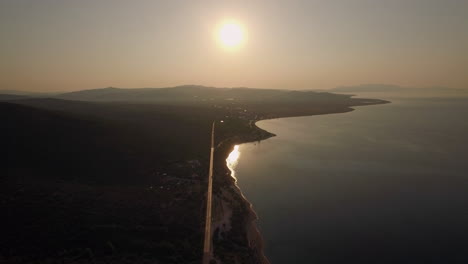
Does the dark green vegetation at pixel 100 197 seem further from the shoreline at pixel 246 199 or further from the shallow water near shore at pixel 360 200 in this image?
the shallow water near shore at pixel 360 200

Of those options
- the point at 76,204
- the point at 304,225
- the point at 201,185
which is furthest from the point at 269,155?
the point at 76,204

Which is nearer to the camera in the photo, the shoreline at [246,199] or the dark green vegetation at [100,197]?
the dark green vegetation at [100,197]

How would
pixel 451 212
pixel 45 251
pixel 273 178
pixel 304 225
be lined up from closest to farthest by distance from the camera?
pixel 45 251, pixel 304 225, pixel 451 212, pixel 273 178

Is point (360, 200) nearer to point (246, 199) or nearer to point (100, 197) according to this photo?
point (246, 199)

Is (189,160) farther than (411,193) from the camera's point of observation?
Yes

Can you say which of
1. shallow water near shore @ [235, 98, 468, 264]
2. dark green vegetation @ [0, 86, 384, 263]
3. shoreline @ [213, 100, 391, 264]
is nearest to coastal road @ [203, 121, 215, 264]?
dark green vegetation @ [0, 86, 384, 263]

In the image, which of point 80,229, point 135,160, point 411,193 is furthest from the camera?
point 135,160

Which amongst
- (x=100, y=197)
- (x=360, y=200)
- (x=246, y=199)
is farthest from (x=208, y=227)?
(x=360, y=200)

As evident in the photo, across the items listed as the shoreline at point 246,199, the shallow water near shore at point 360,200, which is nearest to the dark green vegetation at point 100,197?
the shoreline at point 246,199

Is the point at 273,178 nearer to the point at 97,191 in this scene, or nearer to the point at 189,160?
the point at 189,160
